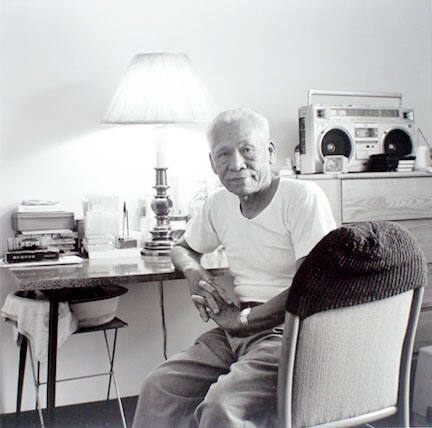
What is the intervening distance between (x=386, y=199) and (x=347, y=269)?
1657 mm

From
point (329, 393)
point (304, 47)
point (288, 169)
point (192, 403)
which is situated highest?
point (304, 47)

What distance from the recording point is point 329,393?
1.49m

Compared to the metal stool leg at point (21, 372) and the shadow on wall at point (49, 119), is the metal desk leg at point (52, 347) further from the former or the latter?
the shadow on wall at point (49, 119)

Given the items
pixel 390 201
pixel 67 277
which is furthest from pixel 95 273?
pixel 390 201

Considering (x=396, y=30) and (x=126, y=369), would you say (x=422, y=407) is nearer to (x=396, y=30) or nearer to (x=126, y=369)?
(x=126, y=369)

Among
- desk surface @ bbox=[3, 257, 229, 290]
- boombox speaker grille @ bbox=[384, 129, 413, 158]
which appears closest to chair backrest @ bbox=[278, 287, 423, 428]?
desk surface @ bbox=[3, 257, 229, 290]

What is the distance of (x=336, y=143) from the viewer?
10.1 feet

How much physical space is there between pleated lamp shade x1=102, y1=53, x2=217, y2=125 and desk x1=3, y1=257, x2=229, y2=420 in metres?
0.62

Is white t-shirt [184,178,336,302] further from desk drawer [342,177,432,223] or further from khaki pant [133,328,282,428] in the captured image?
desk drawer [342,177,432,223]

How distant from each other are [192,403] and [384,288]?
2.15 ft

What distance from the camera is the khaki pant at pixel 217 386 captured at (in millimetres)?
1551

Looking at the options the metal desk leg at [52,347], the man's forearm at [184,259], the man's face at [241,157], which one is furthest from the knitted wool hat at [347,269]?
the metal desk leg at [52,347]

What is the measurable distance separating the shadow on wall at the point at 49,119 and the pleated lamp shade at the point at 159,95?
11.3 inches

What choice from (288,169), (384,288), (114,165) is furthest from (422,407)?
(114,165)
